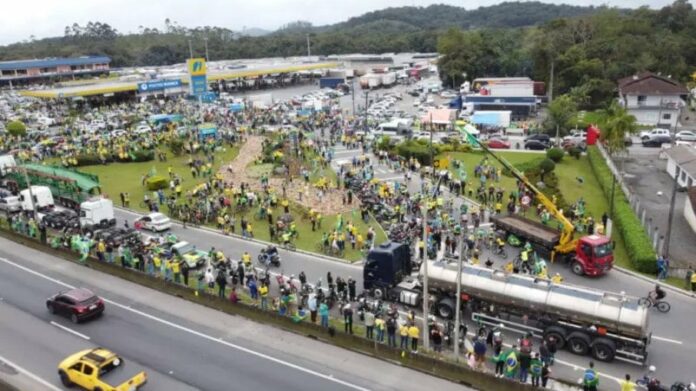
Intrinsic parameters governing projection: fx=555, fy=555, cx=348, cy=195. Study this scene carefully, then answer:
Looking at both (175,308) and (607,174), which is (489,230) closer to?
(607,174)

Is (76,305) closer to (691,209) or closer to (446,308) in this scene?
(446,308)

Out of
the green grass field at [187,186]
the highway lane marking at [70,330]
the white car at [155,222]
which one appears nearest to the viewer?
the highway lane marking at [70,330]

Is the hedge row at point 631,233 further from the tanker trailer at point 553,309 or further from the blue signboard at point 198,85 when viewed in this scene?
the blue signboard at point 198,85

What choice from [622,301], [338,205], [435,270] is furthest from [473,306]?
[338,205]

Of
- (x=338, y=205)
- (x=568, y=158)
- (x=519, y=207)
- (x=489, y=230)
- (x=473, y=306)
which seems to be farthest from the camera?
(x=568, y=158)

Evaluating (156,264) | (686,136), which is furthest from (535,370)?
(686,136)

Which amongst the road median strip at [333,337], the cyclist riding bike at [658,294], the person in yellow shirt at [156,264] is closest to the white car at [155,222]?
the road median strip at [333,337]
